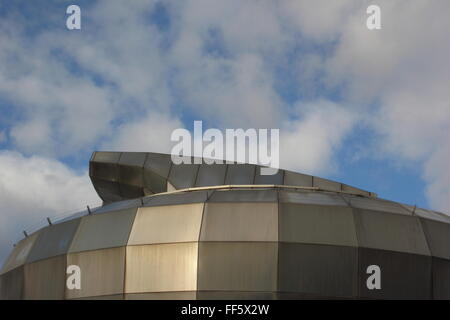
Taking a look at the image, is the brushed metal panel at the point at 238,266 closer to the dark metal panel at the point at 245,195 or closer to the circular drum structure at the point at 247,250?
the circular drum structure at the point at 247,250

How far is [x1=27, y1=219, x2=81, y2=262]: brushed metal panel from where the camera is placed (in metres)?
34.0

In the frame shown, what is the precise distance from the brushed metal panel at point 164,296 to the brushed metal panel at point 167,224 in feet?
7.57

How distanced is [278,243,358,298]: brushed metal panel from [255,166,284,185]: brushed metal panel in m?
19.6

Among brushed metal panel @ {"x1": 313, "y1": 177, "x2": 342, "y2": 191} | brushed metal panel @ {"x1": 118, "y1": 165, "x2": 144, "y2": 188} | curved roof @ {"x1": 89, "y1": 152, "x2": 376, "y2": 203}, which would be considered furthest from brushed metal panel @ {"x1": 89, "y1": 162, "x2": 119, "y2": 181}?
brushed metal panel @ {"x1": 313, "y1": 177, "x2": 342, "y2": 191}

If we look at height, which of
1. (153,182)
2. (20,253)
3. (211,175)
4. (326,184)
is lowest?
(20,253)

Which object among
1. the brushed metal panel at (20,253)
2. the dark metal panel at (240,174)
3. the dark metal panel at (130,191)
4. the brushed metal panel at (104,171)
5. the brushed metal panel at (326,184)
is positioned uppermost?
the brushed metal panel at (104,171)

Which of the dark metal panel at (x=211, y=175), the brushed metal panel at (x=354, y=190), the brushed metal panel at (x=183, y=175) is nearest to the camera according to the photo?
the brushed metal panel at (x=354, y=190)

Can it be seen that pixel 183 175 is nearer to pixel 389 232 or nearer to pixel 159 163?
pixel 159 163

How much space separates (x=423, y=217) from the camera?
33875 mm

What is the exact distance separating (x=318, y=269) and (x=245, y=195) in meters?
5.31

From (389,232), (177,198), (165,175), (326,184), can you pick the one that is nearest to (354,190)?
(326,184)

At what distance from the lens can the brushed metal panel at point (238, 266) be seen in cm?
2964

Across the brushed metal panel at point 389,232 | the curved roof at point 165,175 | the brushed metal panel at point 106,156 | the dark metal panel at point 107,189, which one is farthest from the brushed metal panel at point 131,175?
the brushed metal panel at point 389,232

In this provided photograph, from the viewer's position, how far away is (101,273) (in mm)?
31312
